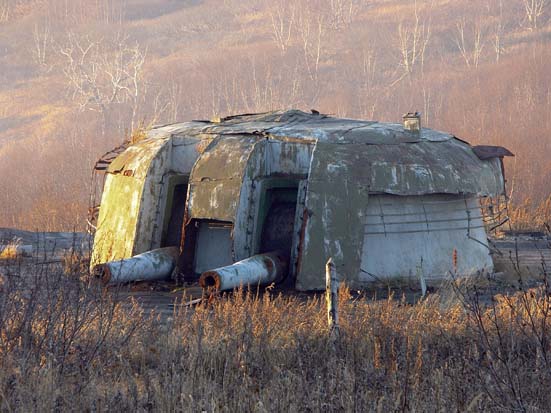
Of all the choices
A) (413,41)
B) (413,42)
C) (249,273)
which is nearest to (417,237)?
(249,273)

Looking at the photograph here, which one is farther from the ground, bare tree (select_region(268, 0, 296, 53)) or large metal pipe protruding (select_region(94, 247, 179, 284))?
bare tree (select_region(268, 0, 296, 53))

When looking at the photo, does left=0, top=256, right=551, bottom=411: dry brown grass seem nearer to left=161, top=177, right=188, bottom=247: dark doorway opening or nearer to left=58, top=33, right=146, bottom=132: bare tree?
left=161, top=177, right=188, bottom=247: dark doorway opening

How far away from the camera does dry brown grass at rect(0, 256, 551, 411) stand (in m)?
6.86

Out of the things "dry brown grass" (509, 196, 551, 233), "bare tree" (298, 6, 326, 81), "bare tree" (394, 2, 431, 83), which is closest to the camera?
"dry brown grass" (509, 196, 551, 233)

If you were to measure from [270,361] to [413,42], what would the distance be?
66289 millimetres

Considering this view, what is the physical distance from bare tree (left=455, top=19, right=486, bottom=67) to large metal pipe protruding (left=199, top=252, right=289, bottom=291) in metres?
55.5

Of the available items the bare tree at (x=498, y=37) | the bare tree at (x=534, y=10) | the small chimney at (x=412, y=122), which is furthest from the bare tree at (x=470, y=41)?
the small chimney at (x=412, y=122)

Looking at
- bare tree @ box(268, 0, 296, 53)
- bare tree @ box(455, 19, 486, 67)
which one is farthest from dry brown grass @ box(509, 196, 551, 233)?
bare tree @ box(268, 0, 296, 53)

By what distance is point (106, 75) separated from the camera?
7356 cm

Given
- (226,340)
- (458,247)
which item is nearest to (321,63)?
(458,247)

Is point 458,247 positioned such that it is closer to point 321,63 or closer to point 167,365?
point 167,365

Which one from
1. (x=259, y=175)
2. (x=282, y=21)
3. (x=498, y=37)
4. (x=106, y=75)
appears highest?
(x=282, y=21)

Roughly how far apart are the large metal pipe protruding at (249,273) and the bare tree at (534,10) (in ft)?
210

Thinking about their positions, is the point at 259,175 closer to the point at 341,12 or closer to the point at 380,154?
the point at 380,154
